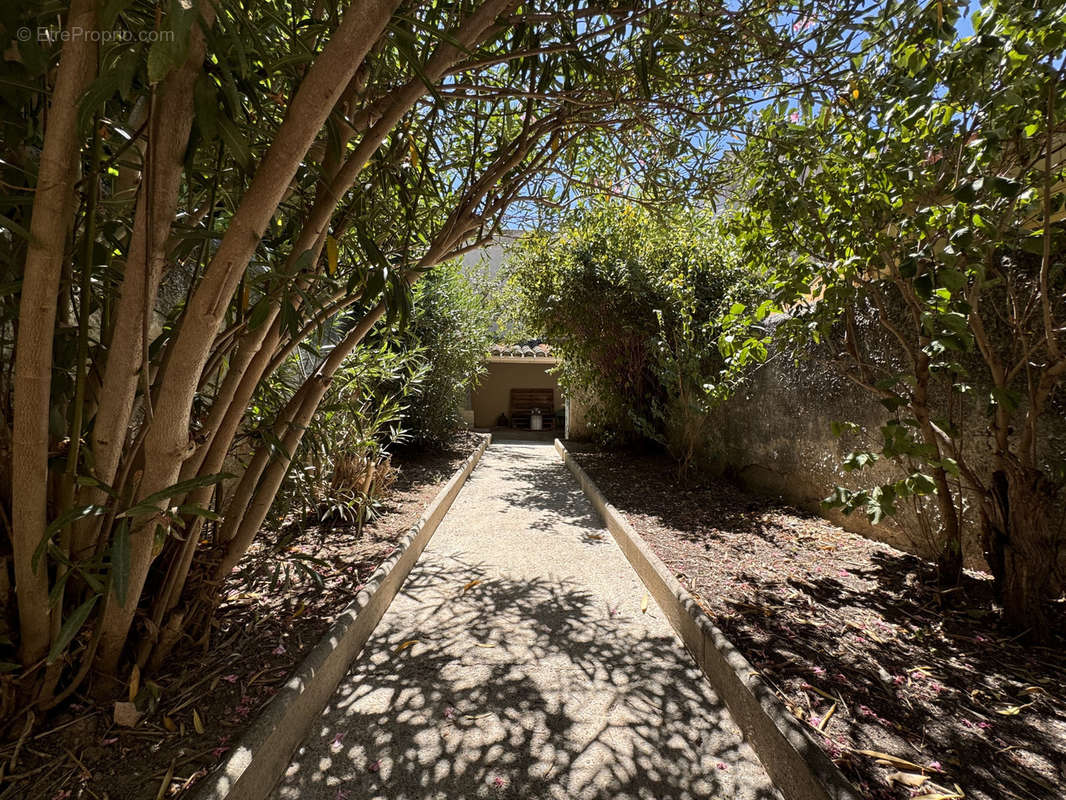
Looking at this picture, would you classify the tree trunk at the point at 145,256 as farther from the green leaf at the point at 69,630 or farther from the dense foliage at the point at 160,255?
the green leaf at the point at 69,630

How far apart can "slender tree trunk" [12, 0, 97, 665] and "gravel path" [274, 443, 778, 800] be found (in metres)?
0.98

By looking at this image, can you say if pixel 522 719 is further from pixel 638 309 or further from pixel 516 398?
pixel 516 398

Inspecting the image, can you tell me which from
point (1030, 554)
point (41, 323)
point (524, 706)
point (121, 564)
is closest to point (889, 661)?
point (1030, 554)

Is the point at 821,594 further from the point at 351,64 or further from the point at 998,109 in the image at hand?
the point at 351,64

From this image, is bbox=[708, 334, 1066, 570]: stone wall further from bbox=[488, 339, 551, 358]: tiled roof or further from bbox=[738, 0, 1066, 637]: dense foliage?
bbox=[488, 339, 551, 358]: tiled roof

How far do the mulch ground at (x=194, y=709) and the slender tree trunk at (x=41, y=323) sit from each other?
283 millimetres

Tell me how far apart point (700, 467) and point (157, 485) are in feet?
19.9

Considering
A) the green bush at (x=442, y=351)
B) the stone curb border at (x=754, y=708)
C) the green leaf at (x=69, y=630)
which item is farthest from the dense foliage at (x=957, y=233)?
the green bush at (x=442, y=351)

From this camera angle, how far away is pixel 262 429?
77.8 inches

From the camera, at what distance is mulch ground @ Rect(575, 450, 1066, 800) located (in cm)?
157

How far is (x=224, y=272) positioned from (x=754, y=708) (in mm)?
2285

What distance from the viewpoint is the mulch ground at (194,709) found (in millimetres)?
1390

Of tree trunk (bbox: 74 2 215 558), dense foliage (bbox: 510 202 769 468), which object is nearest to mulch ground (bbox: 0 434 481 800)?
tree trunk (bbox: 74 2 215 558)

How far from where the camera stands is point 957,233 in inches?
76.3
